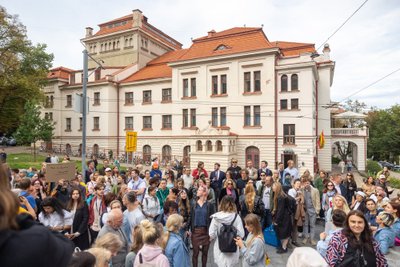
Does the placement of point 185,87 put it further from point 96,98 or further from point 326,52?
point 326,52

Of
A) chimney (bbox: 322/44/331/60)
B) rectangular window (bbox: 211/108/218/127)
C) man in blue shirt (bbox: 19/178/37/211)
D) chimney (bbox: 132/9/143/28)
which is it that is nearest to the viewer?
man in blue shirt (bbox: 19/178/37/211)

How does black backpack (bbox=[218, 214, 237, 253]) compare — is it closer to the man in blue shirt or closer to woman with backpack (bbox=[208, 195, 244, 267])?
woman with backpack (bbox=[208, 195, 244, 267])

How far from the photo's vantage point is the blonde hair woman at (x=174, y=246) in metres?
4.14

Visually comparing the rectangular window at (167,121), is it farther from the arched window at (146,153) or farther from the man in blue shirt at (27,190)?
the man in blue shirt at (27,190)

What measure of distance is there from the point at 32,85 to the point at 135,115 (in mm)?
12518

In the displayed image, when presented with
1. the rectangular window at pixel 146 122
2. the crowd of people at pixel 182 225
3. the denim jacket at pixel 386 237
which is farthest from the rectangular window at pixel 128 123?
the denim jacket at pixel 386 237

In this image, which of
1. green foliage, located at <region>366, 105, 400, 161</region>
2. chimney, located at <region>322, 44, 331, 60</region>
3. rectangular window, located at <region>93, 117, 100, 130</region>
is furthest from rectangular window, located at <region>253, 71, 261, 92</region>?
green foliage, located at <region>366, 105, 400, 161</region>

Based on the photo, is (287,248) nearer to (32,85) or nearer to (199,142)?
(199,142)

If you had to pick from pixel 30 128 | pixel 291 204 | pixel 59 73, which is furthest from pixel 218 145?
pixel 59 73

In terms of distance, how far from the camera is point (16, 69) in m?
30.7

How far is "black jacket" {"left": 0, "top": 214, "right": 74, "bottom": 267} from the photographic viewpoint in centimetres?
131

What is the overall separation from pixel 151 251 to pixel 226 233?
5.66ft

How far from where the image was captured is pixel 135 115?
117ft

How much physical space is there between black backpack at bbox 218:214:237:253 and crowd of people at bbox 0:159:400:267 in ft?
0.06
